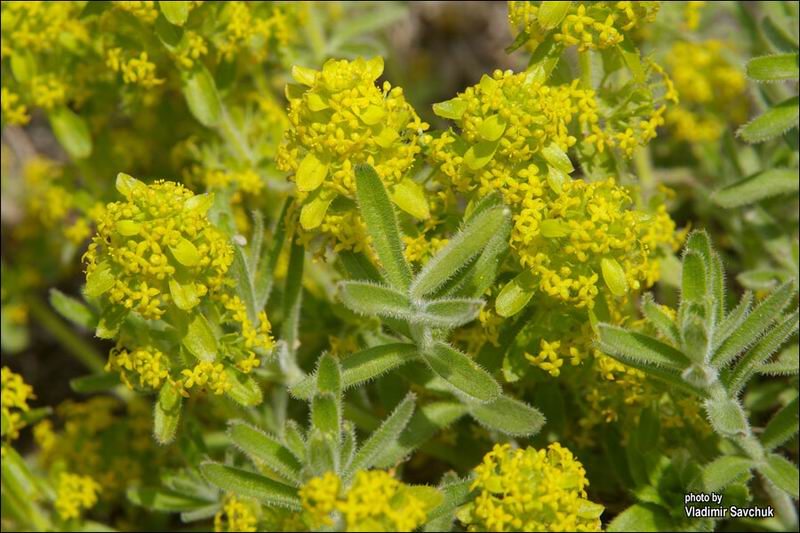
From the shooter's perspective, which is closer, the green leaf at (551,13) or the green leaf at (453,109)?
the green leaf at (453,109)

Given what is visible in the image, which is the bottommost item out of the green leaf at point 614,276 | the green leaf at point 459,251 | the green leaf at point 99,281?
the green leaf at point 614,276

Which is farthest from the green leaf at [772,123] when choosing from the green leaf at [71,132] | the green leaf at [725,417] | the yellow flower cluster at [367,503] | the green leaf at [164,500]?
the green leaf at [71,132]

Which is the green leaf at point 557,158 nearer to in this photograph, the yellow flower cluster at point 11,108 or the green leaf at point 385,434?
the green leaf at point 385,434

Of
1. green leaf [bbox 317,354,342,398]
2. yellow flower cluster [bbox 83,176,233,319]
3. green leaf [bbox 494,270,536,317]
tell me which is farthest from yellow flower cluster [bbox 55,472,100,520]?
green leaf [bbox 494,270,536,317]

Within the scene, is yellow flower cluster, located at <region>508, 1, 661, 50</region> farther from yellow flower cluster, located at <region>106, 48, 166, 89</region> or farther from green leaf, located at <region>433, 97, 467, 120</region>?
yellow flower cluster, located at <region>106, 48, 166, 89</region>

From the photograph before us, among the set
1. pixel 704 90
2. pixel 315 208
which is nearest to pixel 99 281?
pixel 315 208

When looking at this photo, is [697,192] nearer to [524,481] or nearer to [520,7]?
[520,7]

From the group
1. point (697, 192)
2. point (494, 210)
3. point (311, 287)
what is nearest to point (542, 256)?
point (494, 210)

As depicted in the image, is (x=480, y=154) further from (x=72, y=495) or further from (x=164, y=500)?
(x=72, y=495)
